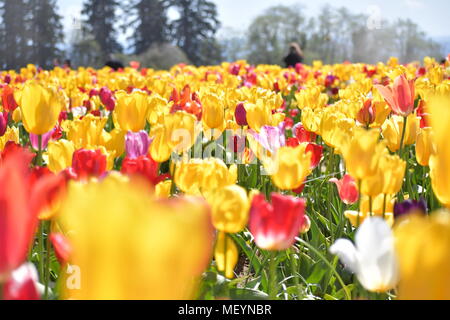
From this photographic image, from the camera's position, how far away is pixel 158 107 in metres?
2.23

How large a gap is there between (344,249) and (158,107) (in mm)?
1412

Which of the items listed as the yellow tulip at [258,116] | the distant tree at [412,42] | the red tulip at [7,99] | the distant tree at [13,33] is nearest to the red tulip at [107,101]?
the red tulip at [7,99]

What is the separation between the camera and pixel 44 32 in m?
39.9

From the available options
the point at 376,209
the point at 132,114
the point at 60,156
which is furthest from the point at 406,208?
the point at 132,114

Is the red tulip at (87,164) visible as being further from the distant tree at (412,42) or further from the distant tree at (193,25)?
the distant tree at (412,42)

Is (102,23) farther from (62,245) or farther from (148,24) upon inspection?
(62,245)

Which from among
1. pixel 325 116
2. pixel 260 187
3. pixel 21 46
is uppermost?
pixel 21 46

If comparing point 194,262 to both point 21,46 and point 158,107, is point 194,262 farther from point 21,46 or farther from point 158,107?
point 21,46

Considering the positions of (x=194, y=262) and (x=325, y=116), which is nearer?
(x=194, y=262)

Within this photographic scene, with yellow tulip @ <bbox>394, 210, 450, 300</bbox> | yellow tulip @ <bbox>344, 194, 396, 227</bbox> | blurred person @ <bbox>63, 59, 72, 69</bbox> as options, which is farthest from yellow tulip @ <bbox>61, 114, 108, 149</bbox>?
blurred person @ <bbox>63, 59, 72, 69</bbox>

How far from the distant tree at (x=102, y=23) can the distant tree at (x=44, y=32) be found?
4.89 metres

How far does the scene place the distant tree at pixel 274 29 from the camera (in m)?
46.9

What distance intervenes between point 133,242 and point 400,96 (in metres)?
A: 1.73
